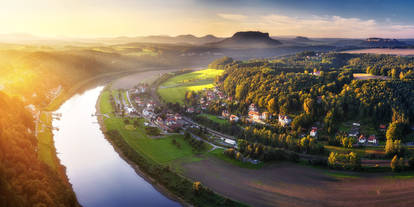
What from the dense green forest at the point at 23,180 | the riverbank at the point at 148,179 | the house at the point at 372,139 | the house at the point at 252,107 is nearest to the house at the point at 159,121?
the riverbank at the point at 148,179

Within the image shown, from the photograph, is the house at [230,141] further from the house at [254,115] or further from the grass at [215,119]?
the house at [254,115]

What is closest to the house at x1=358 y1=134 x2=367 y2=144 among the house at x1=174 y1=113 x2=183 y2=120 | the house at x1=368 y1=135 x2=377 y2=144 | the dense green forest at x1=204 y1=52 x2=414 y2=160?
the house at x1=368 y1=135 x2=377 y2=144

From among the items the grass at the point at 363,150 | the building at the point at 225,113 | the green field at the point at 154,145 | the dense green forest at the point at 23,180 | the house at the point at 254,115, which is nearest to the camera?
the dense green forest at the point at 23,180

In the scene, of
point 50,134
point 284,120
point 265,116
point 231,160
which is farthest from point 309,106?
point 50,134

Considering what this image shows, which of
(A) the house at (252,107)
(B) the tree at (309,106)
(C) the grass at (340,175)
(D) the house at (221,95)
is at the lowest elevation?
(C) the grass at (340,175)

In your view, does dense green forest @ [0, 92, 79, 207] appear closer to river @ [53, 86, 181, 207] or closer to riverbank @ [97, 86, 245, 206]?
river @ [53, 86, 181, 207]

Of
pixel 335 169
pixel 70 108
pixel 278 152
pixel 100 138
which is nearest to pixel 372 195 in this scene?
pixel 335 169

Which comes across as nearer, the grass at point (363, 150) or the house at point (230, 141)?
the grass at point (363, 150)

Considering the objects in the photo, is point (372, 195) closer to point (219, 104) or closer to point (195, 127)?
point (195, 127)
